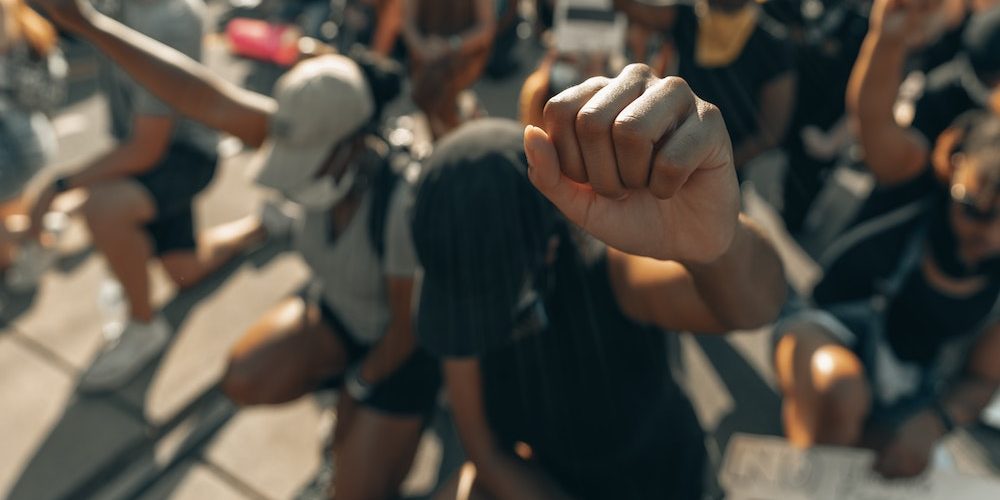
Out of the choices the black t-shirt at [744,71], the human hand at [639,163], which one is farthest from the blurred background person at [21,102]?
the human hand at [639,163]

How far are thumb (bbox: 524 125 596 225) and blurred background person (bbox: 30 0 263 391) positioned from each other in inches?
81.5

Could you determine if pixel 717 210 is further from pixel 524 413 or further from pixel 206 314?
pixel 206 314

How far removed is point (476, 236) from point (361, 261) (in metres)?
0.88

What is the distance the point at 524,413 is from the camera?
172cm

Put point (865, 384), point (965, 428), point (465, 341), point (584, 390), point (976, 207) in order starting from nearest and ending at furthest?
point (465, 341), point (584, 390), point (976, 207), point (865, 384), point (965, 428)

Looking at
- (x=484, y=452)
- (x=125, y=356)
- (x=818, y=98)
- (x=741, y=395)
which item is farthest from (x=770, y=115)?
(x=125, y=356)

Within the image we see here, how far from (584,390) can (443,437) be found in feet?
4.21

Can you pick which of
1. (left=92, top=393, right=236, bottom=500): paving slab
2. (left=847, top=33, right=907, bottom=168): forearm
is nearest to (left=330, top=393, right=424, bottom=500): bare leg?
(left=92, top=393, right=236, bottom=500): paving slab

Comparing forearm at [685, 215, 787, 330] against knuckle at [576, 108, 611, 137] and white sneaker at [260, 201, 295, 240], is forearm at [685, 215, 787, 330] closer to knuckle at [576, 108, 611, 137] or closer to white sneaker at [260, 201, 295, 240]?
knuckle at [576, 108, 611, 137]

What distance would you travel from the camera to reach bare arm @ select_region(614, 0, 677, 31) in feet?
9.49

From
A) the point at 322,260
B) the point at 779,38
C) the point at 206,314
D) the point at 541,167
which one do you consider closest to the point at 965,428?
the point at 779,38

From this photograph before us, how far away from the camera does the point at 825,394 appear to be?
2176 mm

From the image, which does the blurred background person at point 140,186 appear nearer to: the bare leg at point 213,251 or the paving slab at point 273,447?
the bare leg at point 213,251

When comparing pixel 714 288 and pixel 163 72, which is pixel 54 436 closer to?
pixel 163 72
